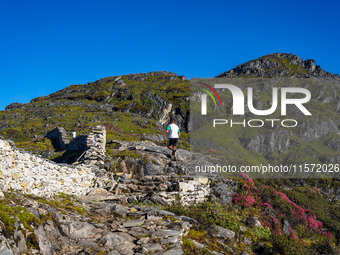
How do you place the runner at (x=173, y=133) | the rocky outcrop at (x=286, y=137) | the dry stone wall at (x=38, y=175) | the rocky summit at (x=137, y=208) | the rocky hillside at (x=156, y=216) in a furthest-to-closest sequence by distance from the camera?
the rocky outcrop at (x=286, y=137) < the runner at (x=173, y=133) < the dry stone wall at (x=38, y=175) < the rocky summit at (x=137, y=208) < the rocky hillside at (x=156, y=216)

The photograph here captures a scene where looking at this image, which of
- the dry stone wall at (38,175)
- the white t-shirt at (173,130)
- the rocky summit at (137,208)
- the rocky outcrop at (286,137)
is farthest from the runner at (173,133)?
the rocky outcrop at (286,137)

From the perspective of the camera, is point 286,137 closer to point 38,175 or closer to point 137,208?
point 137,208

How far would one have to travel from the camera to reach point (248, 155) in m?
96.7

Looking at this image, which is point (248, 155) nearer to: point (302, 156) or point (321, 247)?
point (302, 156)

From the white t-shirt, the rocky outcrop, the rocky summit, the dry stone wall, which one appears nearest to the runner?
the white t-shirt

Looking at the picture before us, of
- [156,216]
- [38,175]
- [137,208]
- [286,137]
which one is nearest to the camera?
[156,216]

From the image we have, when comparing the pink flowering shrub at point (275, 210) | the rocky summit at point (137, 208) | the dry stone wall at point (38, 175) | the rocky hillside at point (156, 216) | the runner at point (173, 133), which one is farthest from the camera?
the runner at point (173, 133)

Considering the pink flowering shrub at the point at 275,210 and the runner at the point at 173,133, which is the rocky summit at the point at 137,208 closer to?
the pink flowering shrub at the point at 275,210

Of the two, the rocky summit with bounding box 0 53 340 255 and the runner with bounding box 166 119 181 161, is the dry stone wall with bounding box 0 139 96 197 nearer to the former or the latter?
the rocky summit with bounding box 0 53 340 255

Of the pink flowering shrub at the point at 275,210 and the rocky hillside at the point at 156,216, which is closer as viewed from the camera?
the rocky hillside at the point at 156,216

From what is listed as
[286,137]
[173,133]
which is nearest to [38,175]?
[173,133]

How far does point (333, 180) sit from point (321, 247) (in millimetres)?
63634

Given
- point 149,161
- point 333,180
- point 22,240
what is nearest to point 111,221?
point 22,240

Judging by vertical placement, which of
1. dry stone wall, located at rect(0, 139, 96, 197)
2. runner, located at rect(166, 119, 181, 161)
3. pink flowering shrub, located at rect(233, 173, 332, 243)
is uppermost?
runner, located at rect(166, 119, 181, 161)
